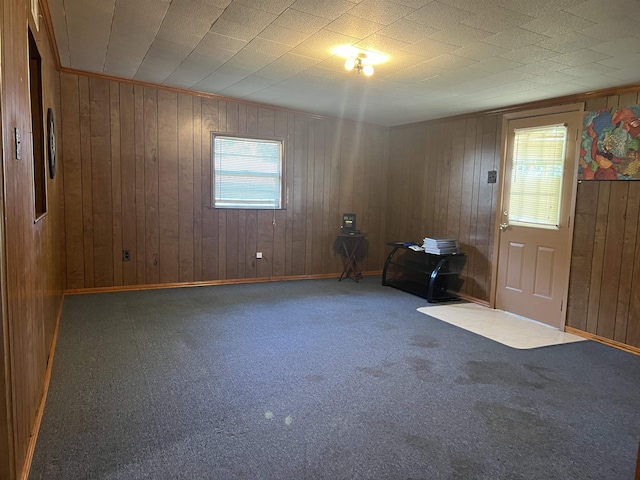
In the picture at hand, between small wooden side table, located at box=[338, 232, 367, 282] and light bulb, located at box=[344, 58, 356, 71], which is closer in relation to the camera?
light bulb, located at box=[344, 58, 356, 71]

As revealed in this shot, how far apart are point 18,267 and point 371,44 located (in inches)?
100

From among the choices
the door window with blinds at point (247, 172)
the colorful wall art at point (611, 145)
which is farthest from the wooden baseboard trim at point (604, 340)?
the door window with blinds at point (247, 172)

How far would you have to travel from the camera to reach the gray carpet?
1940mm

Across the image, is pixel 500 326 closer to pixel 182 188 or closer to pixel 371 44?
pixel 371 44

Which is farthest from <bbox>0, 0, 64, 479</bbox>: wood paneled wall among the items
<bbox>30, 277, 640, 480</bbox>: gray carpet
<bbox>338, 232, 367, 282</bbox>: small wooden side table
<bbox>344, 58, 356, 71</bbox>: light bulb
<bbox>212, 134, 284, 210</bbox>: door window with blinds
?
<bbox>338, 232, 367, 282</bbox>: small wooden side table

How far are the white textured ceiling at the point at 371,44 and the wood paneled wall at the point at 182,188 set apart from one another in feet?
1.56

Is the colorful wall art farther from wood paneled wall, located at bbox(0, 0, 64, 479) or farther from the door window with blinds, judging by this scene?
wood paneled wall, located at bbox(0, 0, 64, 479)

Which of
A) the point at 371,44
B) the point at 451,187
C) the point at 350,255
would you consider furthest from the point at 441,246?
the point at 371,44

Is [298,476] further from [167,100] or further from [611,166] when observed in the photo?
[167,100]

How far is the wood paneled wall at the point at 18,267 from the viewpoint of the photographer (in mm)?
1477

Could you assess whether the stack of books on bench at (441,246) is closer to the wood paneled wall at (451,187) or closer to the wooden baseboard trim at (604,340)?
the wood paneled wall at (451,187)

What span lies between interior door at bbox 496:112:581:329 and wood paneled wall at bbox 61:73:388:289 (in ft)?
7.42

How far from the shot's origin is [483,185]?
16.4ft

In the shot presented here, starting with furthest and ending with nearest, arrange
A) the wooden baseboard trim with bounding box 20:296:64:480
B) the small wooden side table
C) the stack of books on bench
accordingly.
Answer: the small wooden side table, the stack of books on bench, the wooden baseboard trim with bounding box 20:296:64:480
